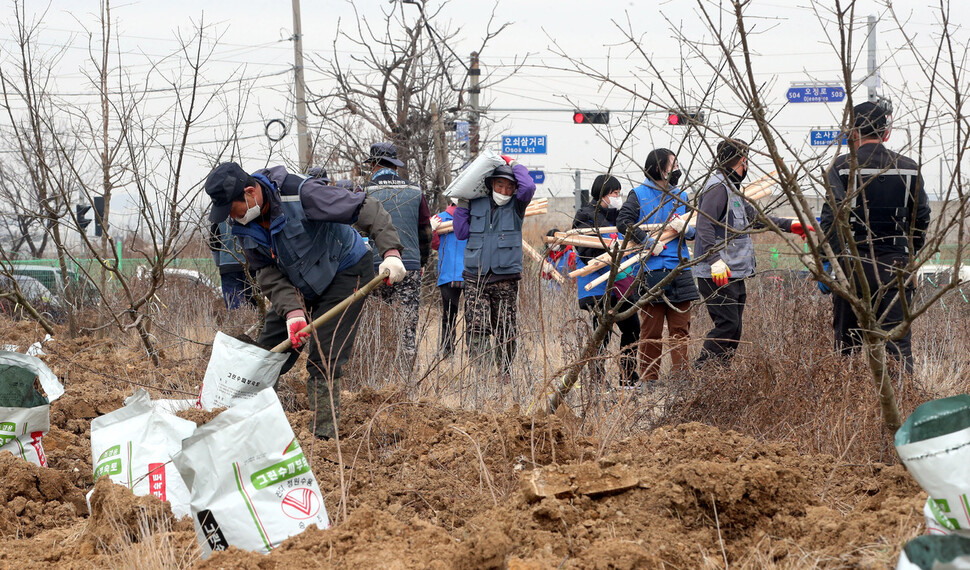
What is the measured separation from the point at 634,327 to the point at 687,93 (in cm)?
303

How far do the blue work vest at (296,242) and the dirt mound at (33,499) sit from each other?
136 centimetres

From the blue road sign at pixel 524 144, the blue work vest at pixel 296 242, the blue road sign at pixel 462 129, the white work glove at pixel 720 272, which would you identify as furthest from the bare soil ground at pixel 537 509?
the blue road sign at pixel 524 144

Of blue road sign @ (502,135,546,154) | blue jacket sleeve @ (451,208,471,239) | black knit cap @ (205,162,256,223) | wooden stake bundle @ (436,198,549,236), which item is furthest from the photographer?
blue road sign @ (502,135,546,154)

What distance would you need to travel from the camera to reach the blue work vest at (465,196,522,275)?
6262 millimetres

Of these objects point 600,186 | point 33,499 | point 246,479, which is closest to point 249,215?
point 33,499

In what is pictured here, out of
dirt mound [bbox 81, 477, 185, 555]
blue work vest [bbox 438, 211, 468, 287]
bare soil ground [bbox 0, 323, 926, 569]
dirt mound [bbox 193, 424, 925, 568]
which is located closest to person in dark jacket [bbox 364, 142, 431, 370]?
blue work vest [bbox 438, 211, 468, 287]

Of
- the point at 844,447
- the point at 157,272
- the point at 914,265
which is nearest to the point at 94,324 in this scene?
the point at 157,272

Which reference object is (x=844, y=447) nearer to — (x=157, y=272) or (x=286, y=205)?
(x=286, y=205)

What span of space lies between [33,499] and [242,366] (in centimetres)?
97

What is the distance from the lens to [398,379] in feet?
18.2

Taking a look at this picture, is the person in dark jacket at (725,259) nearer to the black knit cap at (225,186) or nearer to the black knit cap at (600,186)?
the black knit cap at (600,186)

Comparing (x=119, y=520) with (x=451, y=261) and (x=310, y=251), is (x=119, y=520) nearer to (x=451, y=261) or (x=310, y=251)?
(x=310, y=251)

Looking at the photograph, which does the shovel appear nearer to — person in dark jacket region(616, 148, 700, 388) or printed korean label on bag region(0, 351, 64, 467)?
printed korean label on bag region(0, 351, 64, 467)

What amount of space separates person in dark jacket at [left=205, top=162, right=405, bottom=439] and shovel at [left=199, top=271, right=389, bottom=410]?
0.15m
